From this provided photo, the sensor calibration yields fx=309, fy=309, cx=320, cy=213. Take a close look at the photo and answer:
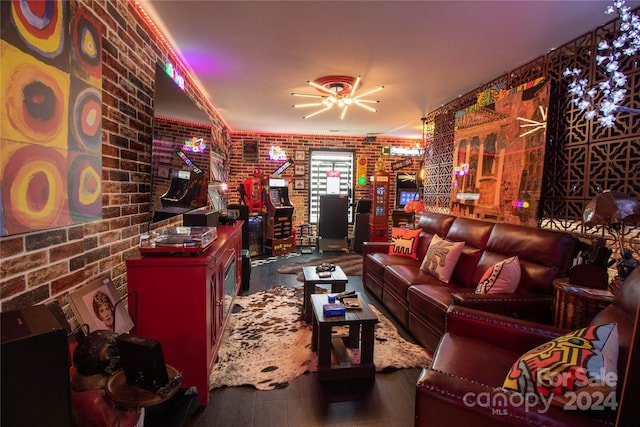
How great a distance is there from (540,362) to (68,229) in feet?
6.84

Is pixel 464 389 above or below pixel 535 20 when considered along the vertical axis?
below

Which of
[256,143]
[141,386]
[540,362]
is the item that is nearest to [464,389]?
[540,362]

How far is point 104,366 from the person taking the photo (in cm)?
126

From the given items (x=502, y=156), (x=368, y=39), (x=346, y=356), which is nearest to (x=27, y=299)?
(x=346, y=356)

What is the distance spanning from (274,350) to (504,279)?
1867 mm

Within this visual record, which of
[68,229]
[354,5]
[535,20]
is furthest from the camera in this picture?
[535,20]

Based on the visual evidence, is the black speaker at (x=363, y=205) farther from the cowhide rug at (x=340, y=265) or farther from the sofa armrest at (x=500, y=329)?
the sofa armrest at (x=500, y=329)

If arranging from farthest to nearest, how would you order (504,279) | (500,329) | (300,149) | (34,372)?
(300,149) → (504,279) → (500,329) → (34,372)

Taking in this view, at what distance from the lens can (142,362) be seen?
4.03ft

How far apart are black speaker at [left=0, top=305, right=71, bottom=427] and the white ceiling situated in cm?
202

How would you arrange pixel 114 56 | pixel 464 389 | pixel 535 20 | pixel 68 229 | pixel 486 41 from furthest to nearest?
1. pixel 486 41
2. pixel 535 20
3. pixel 114 56
4. pixel 68 229
5. pixel 464 389

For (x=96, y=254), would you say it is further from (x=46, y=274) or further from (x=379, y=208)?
(x=379, y=208)

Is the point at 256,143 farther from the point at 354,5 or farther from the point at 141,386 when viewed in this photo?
the point at 141,386

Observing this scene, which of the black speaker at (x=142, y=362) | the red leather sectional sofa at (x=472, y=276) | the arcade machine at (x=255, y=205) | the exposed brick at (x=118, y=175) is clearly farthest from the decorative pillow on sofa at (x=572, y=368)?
the arcade machine at (x=255, y=205)
